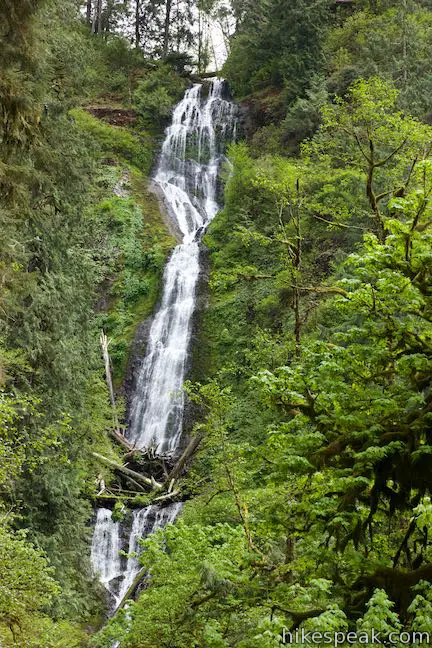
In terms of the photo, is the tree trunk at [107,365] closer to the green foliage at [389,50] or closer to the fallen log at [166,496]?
the fallen log at [166,496]

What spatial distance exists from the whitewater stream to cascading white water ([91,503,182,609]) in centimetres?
3

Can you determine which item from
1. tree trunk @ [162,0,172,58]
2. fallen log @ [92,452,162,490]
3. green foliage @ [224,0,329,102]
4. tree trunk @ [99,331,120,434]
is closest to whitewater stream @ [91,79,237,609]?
tree trunk @ [99,331,120,434]

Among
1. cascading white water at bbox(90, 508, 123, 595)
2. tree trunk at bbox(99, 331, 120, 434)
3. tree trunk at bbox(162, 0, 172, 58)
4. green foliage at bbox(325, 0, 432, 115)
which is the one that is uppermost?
tree trunk at bbox(162, 0, 172, 58)

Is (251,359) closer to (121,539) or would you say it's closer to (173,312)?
(121,539)

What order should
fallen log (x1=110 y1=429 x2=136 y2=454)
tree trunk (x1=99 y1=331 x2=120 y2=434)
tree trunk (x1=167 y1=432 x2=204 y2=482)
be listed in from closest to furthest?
tree trunk (x1=167 y1=432 x2=204 y2=482) < fallen log (x1=110 y1=429 x2=136 y2=454) < tree trunk (x1=99 y1=331 x2=120 y2=434)

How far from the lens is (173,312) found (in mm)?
24703

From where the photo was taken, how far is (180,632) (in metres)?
6.62

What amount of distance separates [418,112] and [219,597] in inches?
782

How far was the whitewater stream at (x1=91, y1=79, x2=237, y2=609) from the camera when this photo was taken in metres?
16.2

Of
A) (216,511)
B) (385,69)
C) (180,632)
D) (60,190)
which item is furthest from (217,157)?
(180,632)

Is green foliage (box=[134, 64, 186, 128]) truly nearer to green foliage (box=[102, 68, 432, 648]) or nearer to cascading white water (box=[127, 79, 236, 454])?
cascading white water (box=[127, 79, 236, 454])

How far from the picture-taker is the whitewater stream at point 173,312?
1616 cm

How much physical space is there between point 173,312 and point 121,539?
10.5 meters

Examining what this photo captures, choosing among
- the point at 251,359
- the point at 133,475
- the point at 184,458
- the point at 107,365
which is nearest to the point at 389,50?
the point at 107,365
